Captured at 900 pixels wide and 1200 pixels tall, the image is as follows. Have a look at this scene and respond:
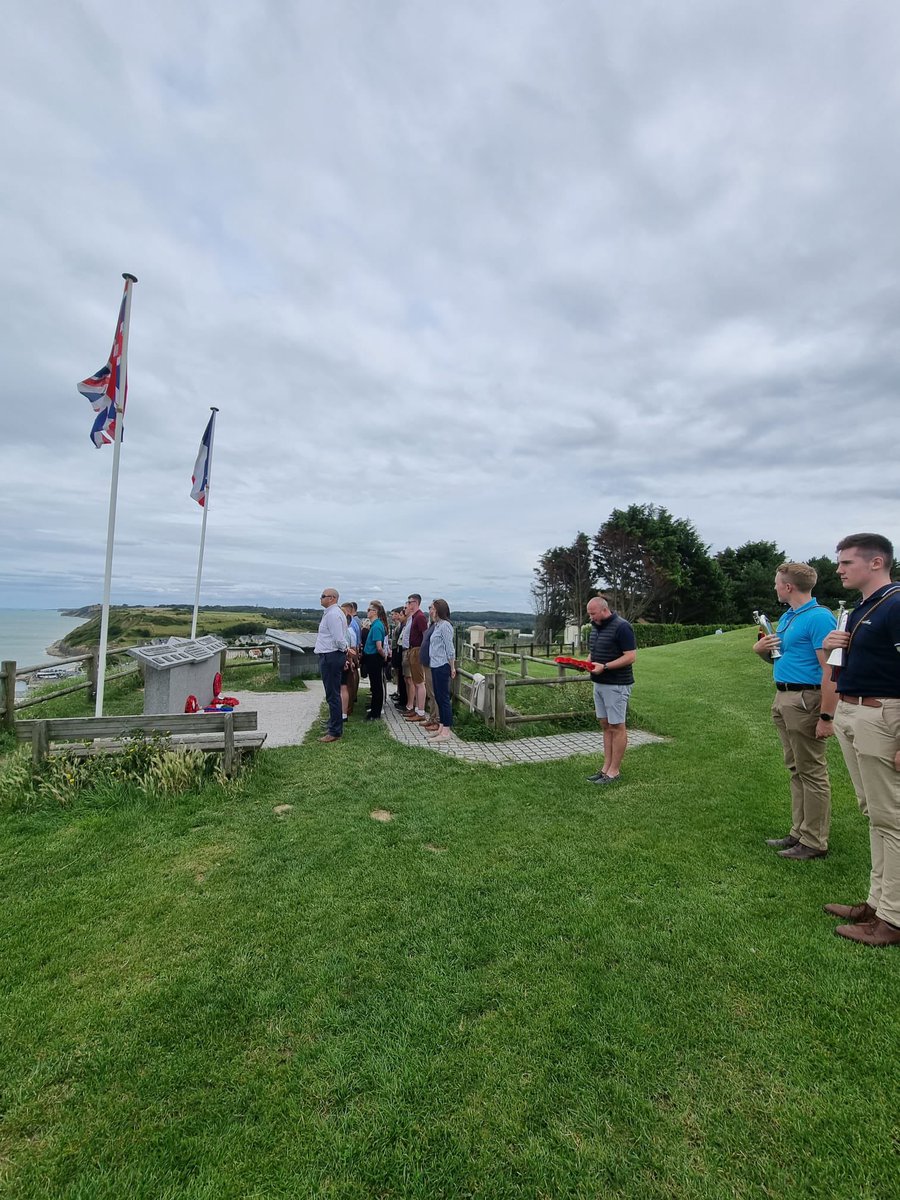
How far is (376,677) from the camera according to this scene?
8734 mm

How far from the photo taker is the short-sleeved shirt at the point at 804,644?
12.7ft

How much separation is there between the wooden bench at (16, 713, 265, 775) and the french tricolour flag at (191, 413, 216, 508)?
251 inches

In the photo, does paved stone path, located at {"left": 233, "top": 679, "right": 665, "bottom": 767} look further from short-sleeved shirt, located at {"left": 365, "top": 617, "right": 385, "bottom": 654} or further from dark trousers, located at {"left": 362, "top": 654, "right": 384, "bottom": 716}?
short-sleeved shirt, located at {"left": 365, "top": 617, "right": 385, "bottom": 654}

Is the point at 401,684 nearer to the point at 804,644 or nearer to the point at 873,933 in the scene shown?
the point at 804,644

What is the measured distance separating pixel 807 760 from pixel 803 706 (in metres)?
0.43

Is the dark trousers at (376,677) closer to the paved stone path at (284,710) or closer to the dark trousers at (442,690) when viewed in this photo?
the paved stone path at (284,710)

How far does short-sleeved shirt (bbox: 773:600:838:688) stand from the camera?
386 centimetres

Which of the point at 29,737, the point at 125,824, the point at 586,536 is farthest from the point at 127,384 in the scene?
the point at 586,536

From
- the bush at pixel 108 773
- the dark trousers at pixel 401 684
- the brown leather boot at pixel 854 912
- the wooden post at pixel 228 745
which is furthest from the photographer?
the dark trousers at pixel 401 684

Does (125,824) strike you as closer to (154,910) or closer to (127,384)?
(154,910)

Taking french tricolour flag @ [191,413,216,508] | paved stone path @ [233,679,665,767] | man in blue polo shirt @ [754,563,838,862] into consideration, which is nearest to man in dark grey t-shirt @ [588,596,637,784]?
paved stone path @ [233,679,665,767]

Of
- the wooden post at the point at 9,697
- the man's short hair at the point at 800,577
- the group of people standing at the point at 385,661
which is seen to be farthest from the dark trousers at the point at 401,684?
the man's short hair at the point at 800,577

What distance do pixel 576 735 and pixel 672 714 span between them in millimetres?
2661

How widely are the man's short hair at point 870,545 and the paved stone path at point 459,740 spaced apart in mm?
4489
